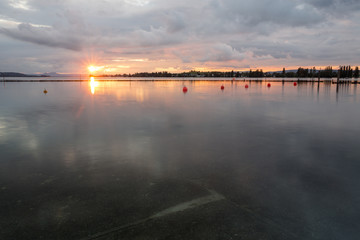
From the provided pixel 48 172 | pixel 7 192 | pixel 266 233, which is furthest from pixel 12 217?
pixel 266 233

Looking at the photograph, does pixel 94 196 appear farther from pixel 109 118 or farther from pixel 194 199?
pixel 109 118

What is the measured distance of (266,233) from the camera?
510 cm

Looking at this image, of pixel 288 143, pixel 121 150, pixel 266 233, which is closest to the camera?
pixel 266 233

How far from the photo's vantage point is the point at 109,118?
63.0ft

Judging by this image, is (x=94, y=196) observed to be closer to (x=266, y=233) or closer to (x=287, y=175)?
(x=266, y=233)

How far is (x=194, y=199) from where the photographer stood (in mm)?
6453

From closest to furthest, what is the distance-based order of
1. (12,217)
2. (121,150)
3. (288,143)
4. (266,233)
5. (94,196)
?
(266,233)
(12,217)
(94,196)
(121,150)
(288,143)

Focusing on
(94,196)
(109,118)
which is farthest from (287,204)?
(109,118)

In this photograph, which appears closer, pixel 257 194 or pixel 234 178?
pixel 257 194

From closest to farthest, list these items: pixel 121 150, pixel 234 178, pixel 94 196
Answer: pixel 94 196 → pixel 234 178 → pixel 121 150

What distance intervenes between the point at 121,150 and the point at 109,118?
9.12m

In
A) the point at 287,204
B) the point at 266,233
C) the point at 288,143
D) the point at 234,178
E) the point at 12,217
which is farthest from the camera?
the point at 288,143

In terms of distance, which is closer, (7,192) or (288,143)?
(7,192)

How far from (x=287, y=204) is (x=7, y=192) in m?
7.61
